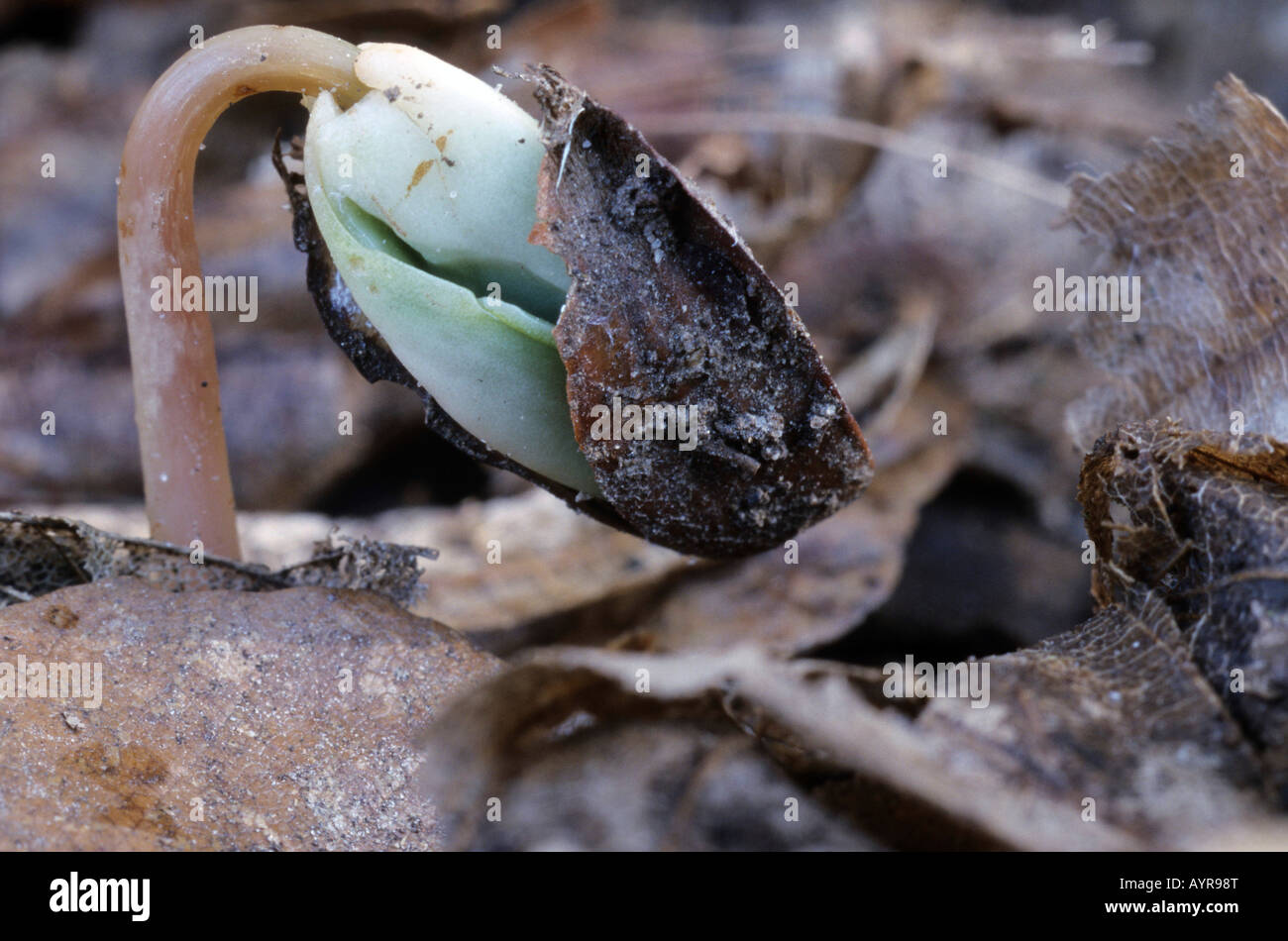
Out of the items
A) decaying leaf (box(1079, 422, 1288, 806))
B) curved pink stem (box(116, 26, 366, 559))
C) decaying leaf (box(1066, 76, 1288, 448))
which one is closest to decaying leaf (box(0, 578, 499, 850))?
curved pink stem (box(116, 26, 366, 559))

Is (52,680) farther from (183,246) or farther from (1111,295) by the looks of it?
(1111,295)

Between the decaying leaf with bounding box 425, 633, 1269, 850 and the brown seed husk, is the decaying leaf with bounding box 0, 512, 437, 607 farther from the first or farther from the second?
the decaying leaf with bounding box 425, 633, 1269, 850

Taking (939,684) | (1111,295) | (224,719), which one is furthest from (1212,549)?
(224,719)

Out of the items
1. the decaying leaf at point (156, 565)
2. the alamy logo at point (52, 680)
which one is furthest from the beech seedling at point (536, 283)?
the alamy logo at point (52, 680)
